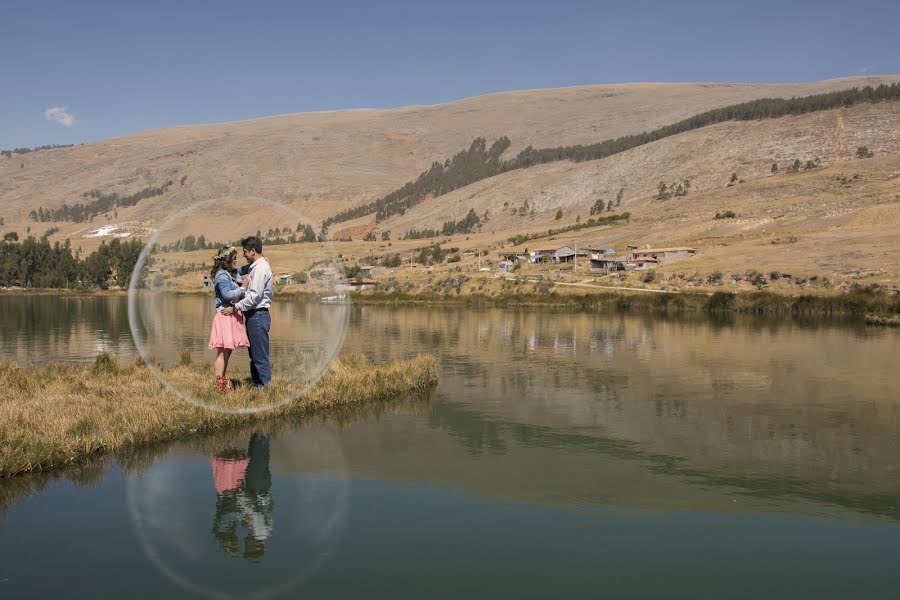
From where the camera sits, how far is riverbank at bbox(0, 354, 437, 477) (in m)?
12.6

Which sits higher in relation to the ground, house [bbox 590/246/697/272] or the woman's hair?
house [bbox 590/246/697/272]

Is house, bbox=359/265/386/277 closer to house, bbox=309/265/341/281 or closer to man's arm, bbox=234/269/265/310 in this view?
house, bbox=309/265/341/281

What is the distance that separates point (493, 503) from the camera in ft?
37.6

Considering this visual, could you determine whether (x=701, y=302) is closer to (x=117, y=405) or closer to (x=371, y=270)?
(x=371, y=270)

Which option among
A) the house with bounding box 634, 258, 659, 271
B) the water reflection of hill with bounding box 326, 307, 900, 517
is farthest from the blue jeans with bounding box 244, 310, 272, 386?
the house with bounding box 634, 258, 659, 271

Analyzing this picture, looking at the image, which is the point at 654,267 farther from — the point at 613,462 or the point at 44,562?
the point at 44,562

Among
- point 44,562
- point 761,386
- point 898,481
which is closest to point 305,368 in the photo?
point 44,562

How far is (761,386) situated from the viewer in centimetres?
2291

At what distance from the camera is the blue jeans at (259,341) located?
47.9 feet

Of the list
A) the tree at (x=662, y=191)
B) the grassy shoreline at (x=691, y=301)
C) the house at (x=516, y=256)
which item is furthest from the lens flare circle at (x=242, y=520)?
the tree at (x=662, y=191)

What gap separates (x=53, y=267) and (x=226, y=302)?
115m

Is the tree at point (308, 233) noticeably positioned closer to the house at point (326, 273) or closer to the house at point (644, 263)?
the house at point (326, 273)

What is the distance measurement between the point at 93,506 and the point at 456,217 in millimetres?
171916

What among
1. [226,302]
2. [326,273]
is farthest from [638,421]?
[226,302]
